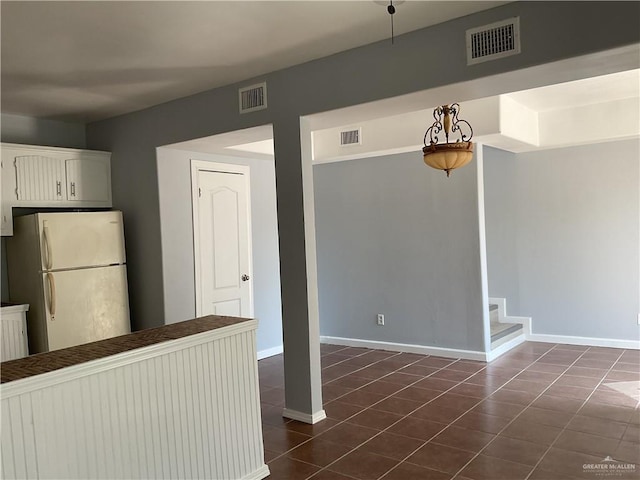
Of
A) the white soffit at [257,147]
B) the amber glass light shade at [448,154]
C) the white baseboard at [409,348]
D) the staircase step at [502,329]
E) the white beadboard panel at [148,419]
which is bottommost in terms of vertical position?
the white baseboard at [409,348]

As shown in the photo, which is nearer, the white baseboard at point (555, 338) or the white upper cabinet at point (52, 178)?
the white upper cabinet at point (52, 178)

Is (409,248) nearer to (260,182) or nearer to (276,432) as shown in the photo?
(260,182)

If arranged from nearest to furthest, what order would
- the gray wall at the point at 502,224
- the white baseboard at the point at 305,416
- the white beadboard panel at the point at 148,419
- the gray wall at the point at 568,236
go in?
1. the white beadboard panel at the point at 148,419
2. the white baseboard at the point at 305,416
3. the gray wall at the point at 568,236
4. the gray wall at the point at 502,224

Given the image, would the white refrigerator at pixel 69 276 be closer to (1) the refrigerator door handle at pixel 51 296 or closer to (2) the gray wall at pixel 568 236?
(1) the refrigerator door handle at pixel 51 296

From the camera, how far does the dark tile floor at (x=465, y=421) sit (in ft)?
10.2

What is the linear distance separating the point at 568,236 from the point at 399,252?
2.01 meters

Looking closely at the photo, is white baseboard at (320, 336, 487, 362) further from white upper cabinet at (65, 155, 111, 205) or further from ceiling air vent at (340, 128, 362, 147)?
white upper cabinet at (65, 155, 111, 205)

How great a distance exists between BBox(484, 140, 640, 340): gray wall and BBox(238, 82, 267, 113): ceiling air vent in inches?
144

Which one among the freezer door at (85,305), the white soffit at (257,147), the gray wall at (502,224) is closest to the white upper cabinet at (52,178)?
the freezer door at (85,305)

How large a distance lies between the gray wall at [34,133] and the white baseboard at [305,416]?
9.15 feet

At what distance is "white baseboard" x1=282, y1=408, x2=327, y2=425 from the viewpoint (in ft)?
12.7

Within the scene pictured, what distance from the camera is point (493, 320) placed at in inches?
265

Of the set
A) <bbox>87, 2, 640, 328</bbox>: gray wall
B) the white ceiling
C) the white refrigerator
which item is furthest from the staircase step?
the white refrigerator

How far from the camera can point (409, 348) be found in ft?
19.6
